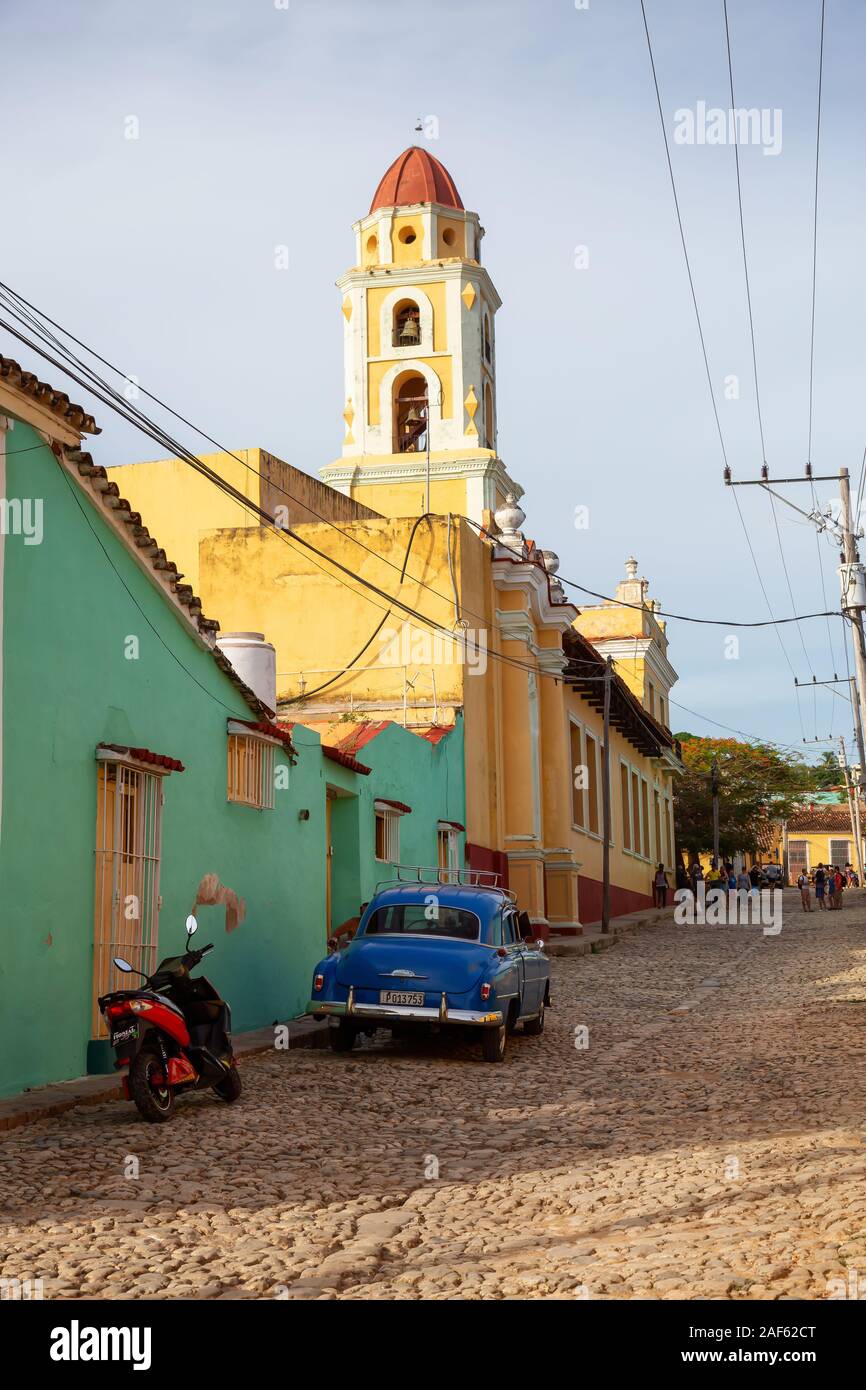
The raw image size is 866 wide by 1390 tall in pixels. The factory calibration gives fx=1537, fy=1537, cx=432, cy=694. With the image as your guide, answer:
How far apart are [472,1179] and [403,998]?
4.62m

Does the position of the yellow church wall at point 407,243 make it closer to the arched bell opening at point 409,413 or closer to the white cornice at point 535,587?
the arched bell opening at point 409,413

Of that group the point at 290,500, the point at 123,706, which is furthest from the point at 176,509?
the point at 123,706

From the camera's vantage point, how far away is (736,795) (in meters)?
62.6

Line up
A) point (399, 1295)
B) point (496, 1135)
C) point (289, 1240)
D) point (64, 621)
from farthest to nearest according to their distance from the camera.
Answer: point (64, 621) → point (496, 1135) → point (289, 1240) → point (399, 1295)

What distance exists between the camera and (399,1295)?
210 inches

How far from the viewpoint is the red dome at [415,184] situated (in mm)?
37344

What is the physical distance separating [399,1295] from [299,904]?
34.5ft

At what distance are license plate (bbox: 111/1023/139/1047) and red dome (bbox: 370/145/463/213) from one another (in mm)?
31219

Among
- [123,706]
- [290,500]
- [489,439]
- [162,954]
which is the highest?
[489,439]

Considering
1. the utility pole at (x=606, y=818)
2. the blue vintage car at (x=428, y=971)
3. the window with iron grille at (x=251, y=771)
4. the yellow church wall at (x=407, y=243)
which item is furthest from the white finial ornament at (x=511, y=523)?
the blue vintage car at (x=428, y=971)

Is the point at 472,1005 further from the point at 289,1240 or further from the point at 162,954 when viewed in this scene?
the point at 289,1240

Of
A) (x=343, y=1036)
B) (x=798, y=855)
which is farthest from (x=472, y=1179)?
(x=798, y=855)

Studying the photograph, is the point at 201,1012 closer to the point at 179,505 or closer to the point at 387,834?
the point at 387,834
